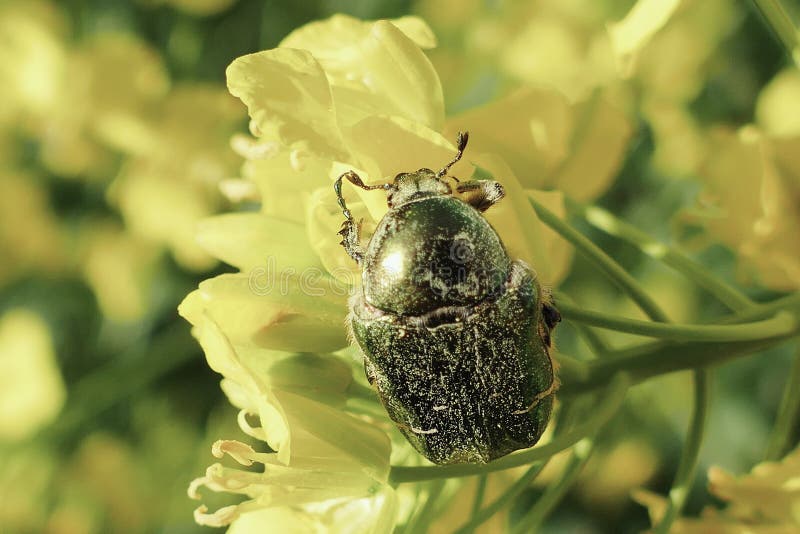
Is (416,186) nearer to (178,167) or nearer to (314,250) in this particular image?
(314,250)

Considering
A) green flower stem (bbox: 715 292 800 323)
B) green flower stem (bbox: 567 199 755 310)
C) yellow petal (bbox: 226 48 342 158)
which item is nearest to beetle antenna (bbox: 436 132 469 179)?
yellow petal (bbox: 226 48 342 158)

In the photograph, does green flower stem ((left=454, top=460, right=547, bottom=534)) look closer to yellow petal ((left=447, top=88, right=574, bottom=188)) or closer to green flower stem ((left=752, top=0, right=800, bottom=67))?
yellow petal ((left=447, top=88, right=574, bottom=188))

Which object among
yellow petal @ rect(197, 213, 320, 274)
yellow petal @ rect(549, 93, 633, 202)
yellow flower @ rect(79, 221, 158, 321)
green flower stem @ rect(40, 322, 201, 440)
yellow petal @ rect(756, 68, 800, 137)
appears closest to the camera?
yellow petal @ rect(197, 213, 320, 274)

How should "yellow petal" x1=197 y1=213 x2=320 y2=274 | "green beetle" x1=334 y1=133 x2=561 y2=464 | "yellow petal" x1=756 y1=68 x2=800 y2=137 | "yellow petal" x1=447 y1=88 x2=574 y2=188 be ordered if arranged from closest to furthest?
"green beetle" x1=334 y1=133 x2=561 y2=464 < "yellow petal" x1=197 y1=213 x2=320 y2=274 < "yellow petal" x1=447 y1=88 x2=574 y2=188 < "yellow petal" x1=756 y1=68 x2=800 y2=137

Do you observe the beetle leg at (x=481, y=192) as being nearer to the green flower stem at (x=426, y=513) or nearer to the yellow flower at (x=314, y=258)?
the yellow flower at (x=314, y=258)

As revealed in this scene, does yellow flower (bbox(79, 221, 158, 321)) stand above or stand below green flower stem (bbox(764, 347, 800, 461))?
below

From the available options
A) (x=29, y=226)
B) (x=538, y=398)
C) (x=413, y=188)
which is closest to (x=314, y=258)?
(x=413, y=188)
